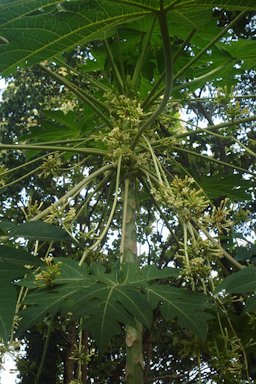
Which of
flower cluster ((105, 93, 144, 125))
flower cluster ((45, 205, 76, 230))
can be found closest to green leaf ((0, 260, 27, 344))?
flower cluster ((45, 205, 76, 230))

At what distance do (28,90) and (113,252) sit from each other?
6.90 feet

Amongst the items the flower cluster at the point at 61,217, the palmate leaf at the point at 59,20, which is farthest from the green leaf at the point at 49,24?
the flower cluster at the point at 61,217

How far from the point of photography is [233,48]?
7.25ft

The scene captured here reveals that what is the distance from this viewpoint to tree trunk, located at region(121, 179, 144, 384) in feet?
5.17

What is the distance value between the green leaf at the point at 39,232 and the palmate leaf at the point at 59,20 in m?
0.44

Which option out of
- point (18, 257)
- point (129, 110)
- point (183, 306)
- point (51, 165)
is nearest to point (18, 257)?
point (18, 257)

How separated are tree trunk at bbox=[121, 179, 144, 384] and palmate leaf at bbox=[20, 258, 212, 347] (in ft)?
0.21

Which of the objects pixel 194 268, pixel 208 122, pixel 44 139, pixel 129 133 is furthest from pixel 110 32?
pixel 208 122

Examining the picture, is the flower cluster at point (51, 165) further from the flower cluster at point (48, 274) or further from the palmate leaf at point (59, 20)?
the flower cluster at point (48, 274)

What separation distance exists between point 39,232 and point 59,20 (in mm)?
540

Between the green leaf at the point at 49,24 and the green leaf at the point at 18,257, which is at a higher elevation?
the green leaf at the point at 49,24

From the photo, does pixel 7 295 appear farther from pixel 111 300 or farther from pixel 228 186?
pixel 228 186

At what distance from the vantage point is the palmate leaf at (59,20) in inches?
54.1

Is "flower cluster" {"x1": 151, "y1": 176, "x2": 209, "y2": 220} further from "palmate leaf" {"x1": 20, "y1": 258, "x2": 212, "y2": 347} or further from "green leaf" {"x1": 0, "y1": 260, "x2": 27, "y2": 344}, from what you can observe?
"green leaf" {"x1": 0, "y1": 260, "x2": 27, "y2": 344}
